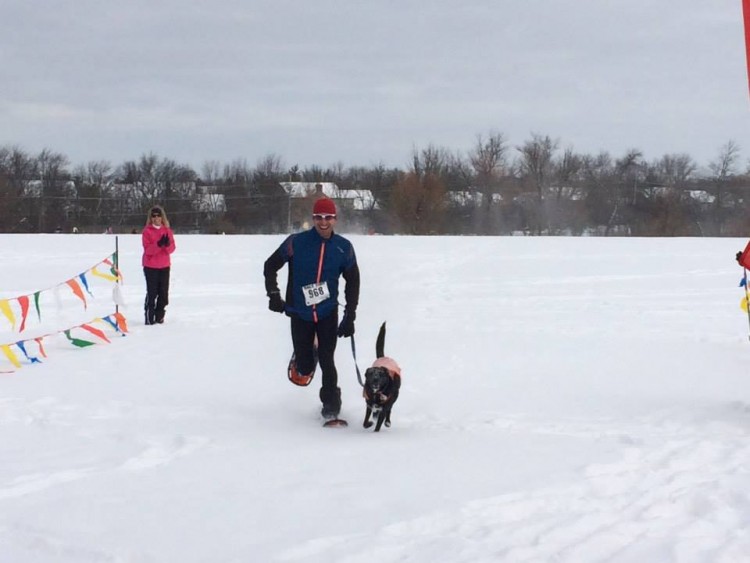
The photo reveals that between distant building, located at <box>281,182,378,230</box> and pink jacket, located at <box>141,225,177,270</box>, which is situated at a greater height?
distant building, located at <box>281,182,378,230</box>

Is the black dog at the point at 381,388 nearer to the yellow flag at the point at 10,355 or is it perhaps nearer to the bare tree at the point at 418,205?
the yellow flag at the point at 10,355

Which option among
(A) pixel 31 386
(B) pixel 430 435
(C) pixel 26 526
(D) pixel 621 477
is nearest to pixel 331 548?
(C) pixel 26 526

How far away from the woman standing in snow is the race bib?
6.30m

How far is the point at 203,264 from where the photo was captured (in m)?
24.4

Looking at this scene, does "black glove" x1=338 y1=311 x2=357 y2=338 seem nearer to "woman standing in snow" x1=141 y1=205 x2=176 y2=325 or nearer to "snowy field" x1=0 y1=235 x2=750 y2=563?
"snowy field" x1=0 y1=235 x2=750 y2=563

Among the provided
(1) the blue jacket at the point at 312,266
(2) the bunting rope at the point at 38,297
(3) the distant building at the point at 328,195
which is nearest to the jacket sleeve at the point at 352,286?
(1) the blue jacket at the point at 312,266

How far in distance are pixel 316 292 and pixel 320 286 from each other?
5 centimetres

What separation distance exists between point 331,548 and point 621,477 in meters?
1.82

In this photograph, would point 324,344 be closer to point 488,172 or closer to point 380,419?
point 380,419

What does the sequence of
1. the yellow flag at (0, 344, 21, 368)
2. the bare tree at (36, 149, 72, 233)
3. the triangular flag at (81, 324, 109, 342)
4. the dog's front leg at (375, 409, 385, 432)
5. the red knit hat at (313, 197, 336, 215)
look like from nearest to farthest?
1. the dog's front leg at (375, 409, 385, 432)
2. the red knit hat at (313, 197, 336, 215)
3. the yellow flag at (0, 344, 21, 368)
4. the triangular flag at (81, 324, 109, 342)
5. the bare tree at (36, 149, 72, 233)

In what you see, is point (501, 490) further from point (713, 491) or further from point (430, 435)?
point (430, 435)

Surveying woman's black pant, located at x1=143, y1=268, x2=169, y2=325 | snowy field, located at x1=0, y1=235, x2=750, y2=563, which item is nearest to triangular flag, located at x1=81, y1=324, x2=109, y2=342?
snowy field, located at x1=0, y1=235, x2=750, y2=563

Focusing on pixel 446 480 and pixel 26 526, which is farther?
pixel 446 480

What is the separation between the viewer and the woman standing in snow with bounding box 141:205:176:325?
40.1ft
